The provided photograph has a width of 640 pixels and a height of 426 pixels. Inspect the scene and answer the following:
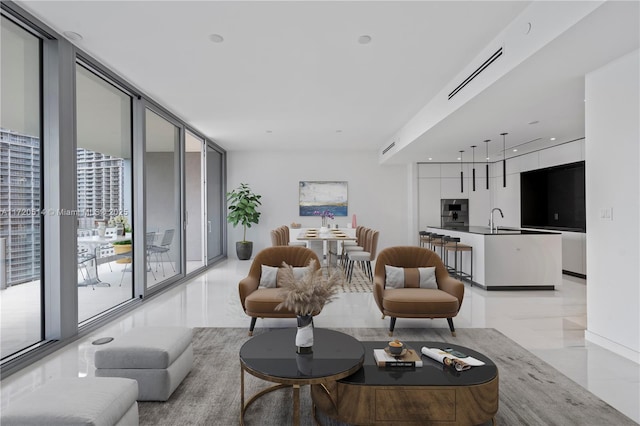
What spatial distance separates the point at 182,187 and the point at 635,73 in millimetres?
6159

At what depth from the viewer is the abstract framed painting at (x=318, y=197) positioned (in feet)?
32.0

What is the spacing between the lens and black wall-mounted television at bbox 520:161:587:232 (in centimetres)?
680

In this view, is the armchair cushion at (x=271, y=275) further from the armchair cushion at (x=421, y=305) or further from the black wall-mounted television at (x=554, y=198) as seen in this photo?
Answer: the black wall-mounted television at (x=554, y=198)

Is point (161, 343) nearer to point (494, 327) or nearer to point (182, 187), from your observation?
point (494, 327)

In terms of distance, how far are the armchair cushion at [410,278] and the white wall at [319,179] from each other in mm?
5821

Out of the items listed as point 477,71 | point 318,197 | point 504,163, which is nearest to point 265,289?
point 477,71

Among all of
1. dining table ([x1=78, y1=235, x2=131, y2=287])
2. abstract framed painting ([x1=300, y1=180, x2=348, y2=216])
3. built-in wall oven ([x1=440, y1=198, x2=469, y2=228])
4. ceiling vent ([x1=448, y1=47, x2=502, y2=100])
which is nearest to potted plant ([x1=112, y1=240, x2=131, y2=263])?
dining table ([x1=78, y1=235, x2=131, y2=287])

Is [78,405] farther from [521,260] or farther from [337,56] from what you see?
[521,260]

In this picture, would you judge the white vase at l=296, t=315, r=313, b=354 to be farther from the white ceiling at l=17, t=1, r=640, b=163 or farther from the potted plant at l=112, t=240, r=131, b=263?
the potted plant at l=112, t=240, r=131, b=263

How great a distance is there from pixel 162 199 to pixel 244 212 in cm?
336

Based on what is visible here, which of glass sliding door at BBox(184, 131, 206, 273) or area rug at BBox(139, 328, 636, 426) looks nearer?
area rug at BBox(139, 328, 636, 426)

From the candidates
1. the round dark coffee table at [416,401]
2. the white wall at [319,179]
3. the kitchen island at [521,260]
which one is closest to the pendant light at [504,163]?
the kitchen island at [521,260]

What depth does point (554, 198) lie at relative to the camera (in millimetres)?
7555

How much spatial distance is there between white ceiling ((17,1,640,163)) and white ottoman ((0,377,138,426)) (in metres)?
2.86
